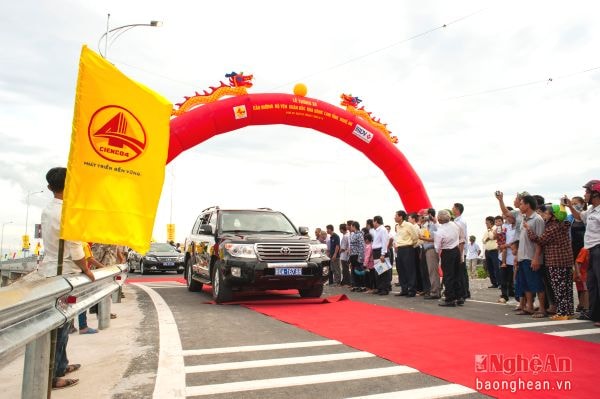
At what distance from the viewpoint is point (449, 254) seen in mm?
9742

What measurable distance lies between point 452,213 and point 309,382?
24.4 feet

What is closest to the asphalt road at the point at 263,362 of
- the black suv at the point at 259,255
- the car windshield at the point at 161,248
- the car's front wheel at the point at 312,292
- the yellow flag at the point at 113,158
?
the black suv at the point at 259,255

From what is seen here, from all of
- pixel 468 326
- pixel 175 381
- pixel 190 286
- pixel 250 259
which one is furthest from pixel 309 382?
pixel 190 286

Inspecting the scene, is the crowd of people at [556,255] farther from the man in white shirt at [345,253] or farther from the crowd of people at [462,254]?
the man in white shirt at [345,253]

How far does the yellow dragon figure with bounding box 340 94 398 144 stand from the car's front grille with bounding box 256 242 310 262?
30.4ft

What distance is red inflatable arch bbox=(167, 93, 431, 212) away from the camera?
1548 centimetres

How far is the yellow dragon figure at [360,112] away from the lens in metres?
17.9

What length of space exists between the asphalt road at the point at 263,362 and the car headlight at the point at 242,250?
126cm

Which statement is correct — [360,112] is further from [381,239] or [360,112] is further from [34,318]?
[34,318]

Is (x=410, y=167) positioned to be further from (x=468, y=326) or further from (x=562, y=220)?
(x=468, y=326)

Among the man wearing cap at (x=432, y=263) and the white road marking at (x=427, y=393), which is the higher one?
the man wearing cap at (x=432, y=263)

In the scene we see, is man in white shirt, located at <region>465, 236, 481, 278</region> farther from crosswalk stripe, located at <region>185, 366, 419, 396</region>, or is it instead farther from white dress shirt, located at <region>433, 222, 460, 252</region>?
crosswalk stripe, located at <region>185, 366, 419, 396</region>

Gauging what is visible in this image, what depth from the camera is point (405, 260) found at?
11.4 meters

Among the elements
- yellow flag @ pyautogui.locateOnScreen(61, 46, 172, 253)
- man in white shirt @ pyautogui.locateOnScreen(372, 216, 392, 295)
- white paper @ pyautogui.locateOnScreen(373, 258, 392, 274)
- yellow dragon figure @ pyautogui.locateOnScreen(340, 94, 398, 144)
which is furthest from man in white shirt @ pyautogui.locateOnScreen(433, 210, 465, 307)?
yellow dragon figure @ pyautogui.locateOnScreen(340, 94, 398, 144)
